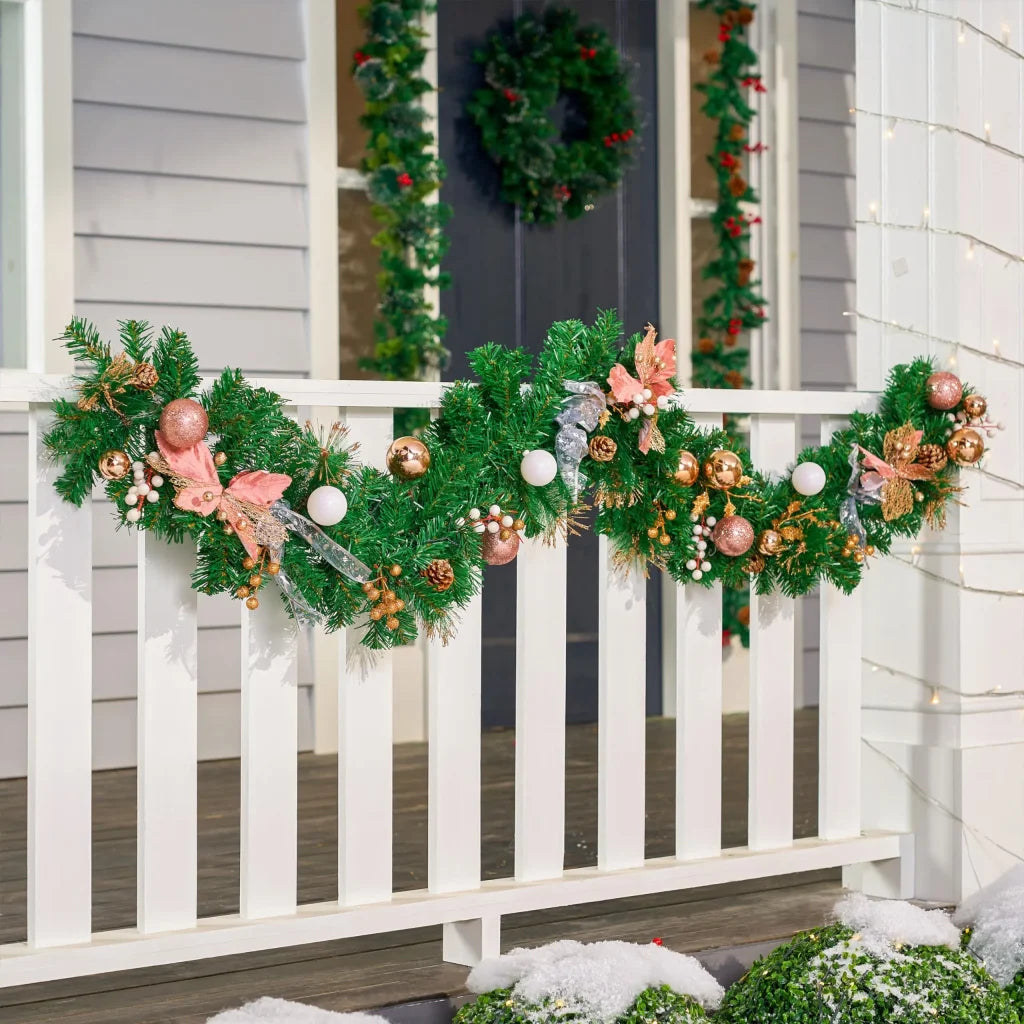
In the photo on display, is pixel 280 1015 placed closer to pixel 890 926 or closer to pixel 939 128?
pixel 890 926

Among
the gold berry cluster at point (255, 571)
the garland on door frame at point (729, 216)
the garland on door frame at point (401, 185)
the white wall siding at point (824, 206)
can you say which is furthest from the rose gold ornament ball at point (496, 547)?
the white wall siding at point (824, 206)

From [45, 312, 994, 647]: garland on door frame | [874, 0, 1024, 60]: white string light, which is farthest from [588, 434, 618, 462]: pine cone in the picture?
[874, 0, 1024, 60]: white string light

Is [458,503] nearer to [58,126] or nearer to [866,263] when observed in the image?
[866,263]

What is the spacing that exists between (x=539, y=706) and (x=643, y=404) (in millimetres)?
516

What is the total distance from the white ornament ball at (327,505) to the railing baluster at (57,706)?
12.3 inches

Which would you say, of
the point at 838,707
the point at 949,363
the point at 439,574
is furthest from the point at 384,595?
the point at 949,363

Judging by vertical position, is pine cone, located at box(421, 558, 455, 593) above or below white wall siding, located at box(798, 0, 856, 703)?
below

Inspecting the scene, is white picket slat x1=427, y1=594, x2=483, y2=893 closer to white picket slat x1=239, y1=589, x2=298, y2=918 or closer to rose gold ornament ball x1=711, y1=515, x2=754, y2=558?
white picket slat x1=239, y1=589, x2=298, y2=918

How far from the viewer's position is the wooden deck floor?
229 centimetres

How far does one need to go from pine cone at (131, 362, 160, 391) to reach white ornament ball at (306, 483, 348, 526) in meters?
0.27

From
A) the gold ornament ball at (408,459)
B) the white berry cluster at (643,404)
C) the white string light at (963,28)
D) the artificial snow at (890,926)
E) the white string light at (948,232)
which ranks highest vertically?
the white string light at (963,28)

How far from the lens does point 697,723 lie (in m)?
2.66

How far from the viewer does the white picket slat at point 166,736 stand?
219 centimetres

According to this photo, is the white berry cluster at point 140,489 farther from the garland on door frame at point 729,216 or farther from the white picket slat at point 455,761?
the garland on door frame at point 729,216
